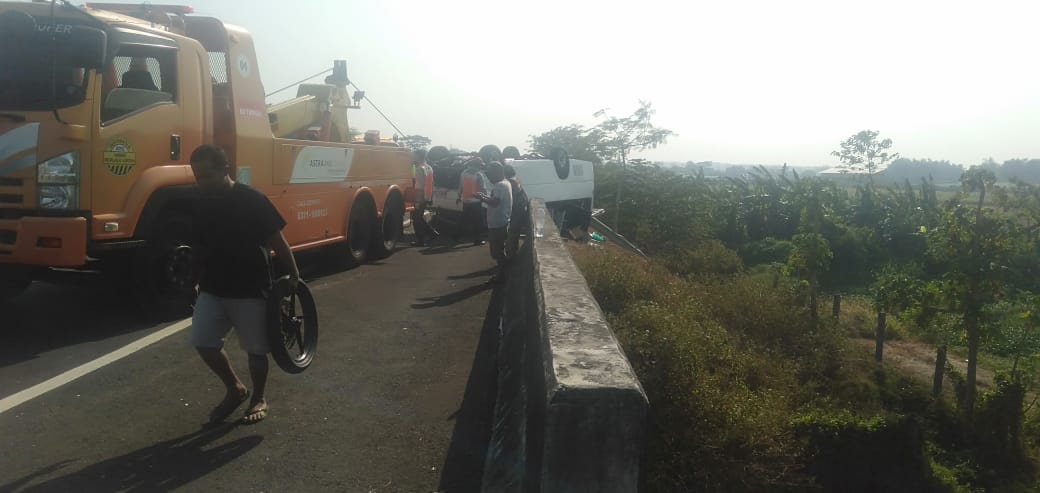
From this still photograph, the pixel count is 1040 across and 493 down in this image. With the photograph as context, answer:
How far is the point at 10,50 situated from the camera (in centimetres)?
657

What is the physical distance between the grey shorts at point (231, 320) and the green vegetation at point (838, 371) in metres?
2.29

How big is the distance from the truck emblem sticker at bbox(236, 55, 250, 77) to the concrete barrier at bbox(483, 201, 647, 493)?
567 centimetres

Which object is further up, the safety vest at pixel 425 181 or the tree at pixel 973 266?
the safety vest at pixel 425 181

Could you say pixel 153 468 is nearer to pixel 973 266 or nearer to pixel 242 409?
pixel 242 409

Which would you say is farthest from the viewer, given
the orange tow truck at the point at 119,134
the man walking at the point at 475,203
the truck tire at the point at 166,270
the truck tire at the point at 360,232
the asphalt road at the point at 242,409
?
the man walking at the point at 475,203

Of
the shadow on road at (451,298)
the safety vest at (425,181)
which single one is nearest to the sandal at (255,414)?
the shadow on road at (451,298)

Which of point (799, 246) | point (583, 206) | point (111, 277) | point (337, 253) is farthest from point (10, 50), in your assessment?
point (583, 206)

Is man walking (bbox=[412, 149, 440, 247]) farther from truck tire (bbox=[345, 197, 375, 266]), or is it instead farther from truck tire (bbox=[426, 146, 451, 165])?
truck tire (bbox=[345, 197, 375, 266])

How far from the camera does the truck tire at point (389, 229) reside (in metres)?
12.9

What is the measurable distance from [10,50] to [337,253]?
249 inches

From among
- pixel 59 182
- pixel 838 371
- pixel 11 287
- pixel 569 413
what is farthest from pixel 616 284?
pixel 11 287

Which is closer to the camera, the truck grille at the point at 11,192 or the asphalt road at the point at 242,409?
the asphalt road at the point at 242,409

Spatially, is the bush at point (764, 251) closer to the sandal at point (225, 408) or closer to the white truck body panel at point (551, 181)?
the white truck body panel at point (551, 181)

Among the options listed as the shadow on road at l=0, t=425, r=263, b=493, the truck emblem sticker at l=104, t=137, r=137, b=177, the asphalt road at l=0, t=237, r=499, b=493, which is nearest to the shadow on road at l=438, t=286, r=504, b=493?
the asphalt road at l=0, t=237, r=499, b=493
